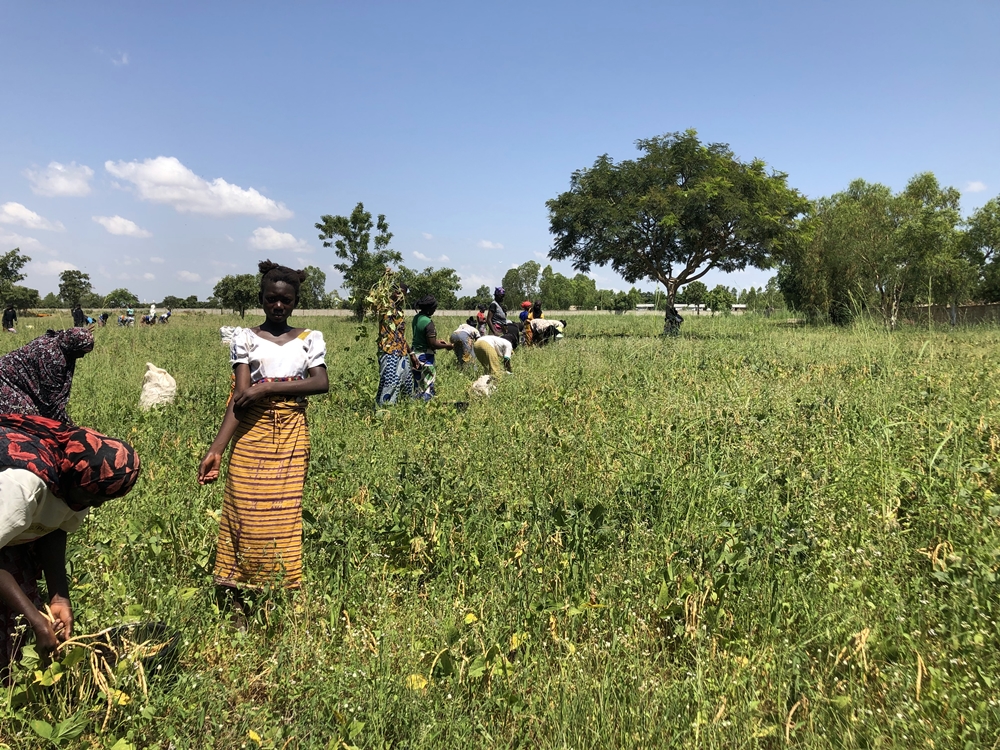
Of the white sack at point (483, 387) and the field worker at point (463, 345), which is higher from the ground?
the field worker at point (463, 345)

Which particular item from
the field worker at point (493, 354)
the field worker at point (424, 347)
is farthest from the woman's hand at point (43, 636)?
the field worker at point (493, 354)

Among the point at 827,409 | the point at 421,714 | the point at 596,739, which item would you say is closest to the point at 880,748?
the point at 596,739

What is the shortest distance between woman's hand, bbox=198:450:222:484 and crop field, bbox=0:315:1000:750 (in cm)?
50

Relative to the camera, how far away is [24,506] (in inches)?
64.5

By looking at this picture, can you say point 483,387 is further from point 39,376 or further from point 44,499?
point 44,499

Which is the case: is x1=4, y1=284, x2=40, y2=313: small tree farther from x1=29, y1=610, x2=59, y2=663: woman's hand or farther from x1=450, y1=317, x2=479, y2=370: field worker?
x1=29, y1=610, x2=59, y2=663: woman's hand

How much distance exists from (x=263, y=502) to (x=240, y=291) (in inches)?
2059

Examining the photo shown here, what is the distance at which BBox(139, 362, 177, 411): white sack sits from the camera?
297 inches

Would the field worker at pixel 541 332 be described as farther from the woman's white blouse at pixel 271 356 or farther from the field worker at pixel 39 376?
the field worker at pixel 39 376

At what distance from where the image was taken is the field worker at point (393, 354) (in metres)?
6.89

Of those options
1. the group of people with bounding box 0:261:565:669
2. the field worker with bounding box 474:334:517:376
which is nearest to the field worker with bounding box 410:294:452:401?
the field worker with bounding box 474:334:517:376

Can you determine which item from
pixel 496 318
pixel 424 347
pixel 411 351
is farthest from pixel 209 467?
pixel 496 318

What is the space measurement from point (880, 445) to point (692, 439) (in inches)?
47.5

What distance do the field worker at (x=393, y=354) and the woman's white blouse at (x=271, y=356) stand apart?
3965mm
